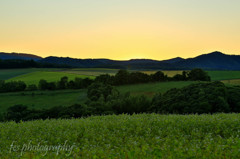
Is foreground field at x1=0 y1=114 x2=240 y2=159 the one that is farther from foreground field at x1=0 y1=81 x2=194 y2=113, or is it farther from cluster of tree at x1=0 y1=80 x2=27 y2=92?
cluster of tree at x1=0 y1=80 x2=27 y2=92

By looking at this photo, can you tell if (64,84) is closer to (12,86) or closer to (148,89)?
(12,86)

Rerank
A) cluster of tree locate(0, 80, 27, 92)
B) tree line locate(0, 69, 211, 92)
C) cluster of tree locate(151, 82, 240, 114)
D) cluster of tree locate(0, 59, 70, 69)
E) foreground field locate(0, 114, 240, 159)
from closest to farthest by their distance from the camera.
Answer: foreground field locate(0, 114, 240, 159), cluster of tree locate(151, 82, 240, 114), cluster of tree locate(0, 80, 27, 92), tree line locate(0, 69, 211, 92), cluster of tree locate(0, 59, 70, 69)

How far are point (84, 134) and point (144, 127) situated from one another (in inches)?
151

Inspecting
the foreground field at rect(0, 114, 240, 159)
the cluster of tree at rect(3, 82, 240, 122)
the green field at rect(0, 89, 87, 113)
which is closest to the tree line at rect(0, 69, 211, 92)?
the green field at rect(0, 89, 87, 113)

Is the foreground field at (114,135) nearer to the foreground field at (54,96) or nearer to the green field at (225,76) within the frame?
the foreground field at (54,96)

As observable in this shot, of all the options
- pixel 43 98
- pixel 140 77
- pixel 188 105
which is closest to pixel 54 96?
pixel 43 98

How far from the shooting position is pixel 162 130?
14.3 meters

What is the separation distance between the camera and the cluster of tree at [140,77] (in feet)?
367

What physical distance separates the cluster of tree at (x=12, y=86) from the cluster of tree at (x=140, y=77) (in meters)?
34.7

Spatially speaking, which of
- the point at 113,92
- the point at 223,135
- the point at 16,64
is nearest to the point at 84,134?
the point at 223,135

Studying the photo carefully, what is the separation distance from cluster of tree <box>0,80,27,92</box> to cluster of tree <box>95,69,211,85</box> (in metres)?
34.7

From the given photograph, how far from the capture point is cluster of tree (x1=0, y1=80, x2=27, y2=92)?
10658 centimetres

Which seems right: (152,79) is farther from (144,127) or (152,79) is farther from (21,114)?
(144,127)

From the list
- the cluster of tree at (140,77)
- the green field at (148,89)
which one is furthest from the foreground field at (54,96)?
the cluster of tree at (140,77)
